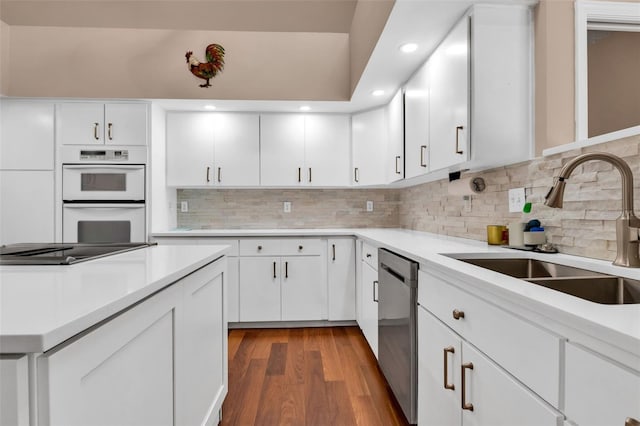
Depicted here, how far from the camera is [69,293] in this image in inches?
30.5

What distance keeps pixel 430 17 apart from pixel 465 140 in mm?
654

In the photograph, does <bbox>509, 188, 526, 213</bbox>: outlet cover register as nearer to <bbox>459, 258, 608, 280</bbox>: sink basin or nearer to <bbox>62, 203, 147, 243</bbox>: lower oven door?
<bbox>459, 258, 608, 280</bbox>: sink basin

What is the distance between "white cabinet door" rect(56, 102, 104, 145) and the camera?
310cm

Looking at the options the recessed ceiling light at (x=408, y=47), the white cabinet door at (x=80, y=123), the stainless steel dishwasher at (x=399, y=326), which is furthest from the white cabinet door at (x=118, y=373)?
the white cabinet door at (x=80, y=123)

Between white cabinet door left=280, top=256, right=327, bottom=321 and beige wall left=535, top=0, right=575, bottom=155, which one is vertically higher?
beige wall left=535, top=0, right=575, bottom=155

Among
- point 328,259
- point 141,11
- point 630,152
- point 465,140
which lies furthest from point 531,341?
point 141,11

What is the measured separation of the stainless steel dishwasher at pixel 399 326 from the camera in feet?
5.34

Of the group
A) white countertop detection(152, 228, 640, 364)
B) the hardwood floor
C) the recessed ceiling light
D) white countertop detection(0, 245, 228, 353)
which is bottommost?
the hardwood floor

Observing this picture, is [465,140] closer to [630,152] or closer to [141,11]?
[630,152]

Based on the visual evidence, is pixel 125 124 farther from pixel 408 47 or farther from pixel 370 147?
pixel 408 47

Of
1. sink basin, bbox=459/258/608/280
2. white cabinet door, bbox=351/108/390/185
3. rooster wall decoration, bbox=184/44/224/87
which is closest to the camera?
sink basin, bbox=459/258/608/280

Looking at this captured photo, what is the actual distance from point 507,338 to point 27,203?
12.5 ft

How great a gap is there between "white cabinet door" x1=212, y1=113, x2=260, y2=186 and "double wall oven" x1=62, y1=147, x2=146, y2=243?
0.69 m

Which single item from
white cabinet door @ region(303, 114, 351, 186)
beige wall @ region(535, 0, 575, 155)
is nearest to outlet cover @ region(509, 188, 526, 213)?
beige wall @ region(535, 0, 575, 155)
